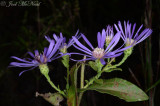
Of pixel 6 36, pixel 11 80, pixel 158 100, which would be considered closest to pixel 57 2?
pixel 6 36

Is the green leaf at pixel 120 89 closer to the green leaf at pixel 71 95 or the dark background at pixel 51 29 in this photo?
the green leaf at pixel 71 95

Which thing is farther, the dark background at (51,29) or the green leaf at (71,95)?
the dark background at (51,29)

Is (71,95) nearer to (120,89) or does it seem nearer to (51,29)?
(120,89)

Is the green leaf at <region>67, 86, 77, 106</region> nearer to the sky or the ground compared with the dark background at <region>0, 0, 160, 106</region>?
nearer to the ground

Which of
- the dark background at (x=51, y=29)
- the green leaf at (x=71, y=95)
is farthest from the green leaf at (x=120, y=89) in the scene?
the dark background at (x=51, y=29)

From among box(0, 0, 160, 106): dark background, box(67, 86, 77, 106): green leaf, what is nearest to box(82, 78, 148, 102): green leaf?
box(67, 86, 77, 106): green leaf

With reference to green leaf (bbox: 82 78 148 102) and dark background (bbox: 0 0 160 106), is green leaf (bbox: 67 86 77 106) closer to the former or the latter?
green leaf (bbox: 82 78 148 102)

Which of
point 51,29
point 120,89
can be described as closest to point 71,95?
point 120,89

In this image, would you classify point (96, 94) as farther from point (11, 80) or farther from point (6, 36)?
point (6, 36)

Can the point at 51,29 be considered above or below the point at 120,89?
above

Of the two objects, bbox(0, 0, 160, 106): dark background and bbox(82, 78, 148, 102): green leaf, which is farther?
bbox(0, 0, 160, 106): dark background
